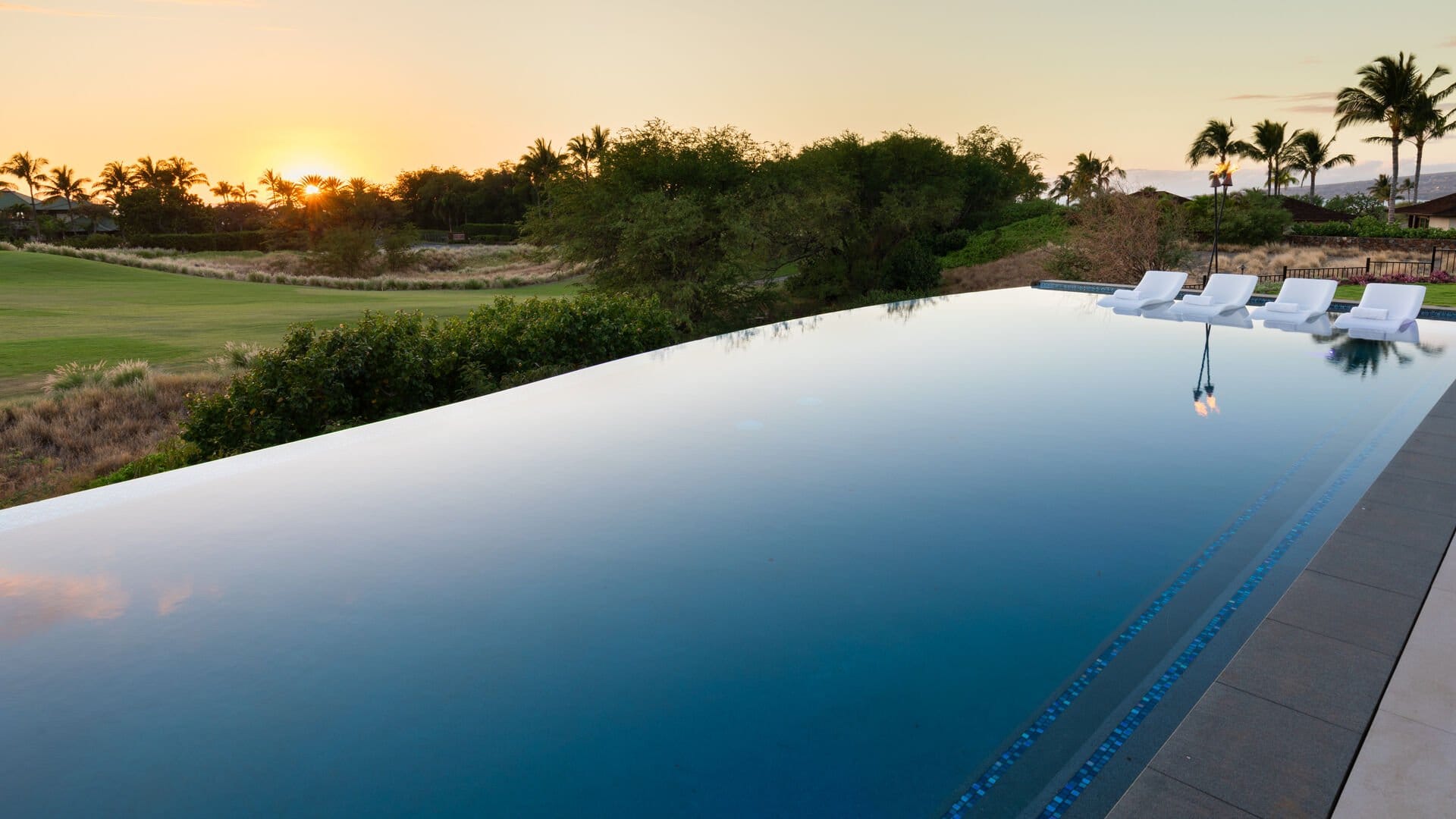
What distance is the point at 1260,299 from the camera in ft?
47.4

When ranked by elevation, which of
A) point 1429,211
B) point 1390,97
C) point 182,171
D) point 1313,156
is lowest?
point 1429,211

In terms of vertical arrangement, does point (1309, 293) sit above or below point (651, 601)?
above

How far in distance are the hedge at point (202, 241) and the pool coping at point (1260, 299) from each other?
48.8 m

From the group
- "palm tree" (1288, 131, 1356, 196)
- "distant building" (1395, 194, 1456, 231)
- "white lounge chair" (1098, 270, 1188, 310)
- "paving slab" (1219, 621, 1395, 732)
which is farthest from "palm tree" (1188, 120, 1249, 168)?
"paving slab" (1219, 621, 1395, 732)

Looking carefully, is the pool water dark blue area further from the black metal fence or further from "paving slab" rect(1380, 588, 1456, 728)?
the black metal fence

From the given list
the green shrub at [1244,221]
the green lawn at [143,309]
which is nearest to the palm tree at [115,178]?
the green lawn at [143,309]

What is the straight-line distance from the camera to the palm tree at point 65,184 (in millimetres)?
58688

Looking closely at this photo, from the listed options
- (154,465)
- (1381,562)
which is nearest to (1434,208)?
(1381,562)

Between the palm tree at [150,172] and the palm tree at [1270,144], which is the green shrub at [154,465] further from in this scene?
the palm tree at [150,172]

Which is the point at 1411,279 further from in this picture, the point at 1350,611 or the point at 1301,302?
the point at 1350,611

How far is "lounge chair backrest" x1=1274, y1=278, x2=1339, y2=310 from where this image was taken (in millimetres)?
11742

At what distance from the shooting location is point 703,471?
5.47 m

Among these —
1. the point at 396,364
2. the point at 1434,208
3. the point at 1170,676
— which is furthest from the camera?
the point at 1434,208

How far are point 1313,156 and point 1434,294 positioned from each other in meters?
46.2
